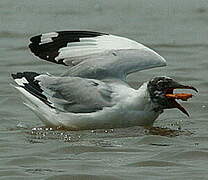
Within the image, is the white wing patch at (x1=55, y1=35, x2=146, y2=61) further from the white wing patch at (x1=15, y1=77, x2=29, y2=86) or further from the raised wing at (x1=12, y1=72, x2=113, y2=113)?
the raised wing at (x1=12, y1=72, x2=113, y2=113)

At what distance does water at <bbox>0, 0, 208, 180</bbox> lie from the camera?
7785 mm

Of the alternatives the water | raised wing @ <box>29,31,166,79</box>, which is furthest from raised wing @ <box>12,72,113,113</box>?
raised wing @ <box>29,31,166,79</box>

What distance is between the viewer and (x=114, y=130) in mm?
9219

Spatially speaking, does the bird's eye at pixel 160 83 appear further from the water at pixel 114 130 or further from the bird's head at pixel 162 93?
the water at pixel 114 130

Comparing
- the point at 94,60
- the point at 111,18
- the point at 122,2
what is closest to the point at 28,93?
the point at 94,60

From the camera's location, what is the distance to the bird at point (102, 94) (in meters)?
9.16

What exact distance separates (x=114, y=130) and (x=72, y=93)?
51 cm

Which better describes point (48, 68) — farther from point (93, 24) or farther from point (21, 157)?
point (21, 157)

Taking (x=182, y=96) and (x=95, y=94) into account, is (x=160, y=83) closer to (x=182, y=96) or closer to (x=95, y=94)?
(x=182, y=96)

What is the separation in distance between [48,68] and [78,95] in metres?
3.82

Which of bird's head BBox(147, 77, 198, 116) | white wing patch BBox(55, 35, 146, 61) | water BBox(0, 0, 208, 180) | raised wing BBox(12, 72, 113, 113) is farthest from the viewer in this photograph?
white wing patch BBox(55, 35, 146, 61)

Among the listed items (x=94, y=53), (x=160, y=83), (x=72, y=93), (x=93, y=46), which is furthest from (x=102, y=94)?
(x=93, y=46)

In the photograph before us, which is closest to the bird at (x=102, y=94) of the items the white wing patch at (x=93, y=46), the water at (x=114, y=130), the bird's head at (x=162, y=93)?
the bird's head at (x=162, y=93)

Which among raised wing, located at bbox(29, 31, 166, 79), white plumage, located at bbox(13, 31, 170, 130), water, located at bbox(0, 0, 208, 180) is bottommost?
water, located at bbox(0, 0, 208, 180)
